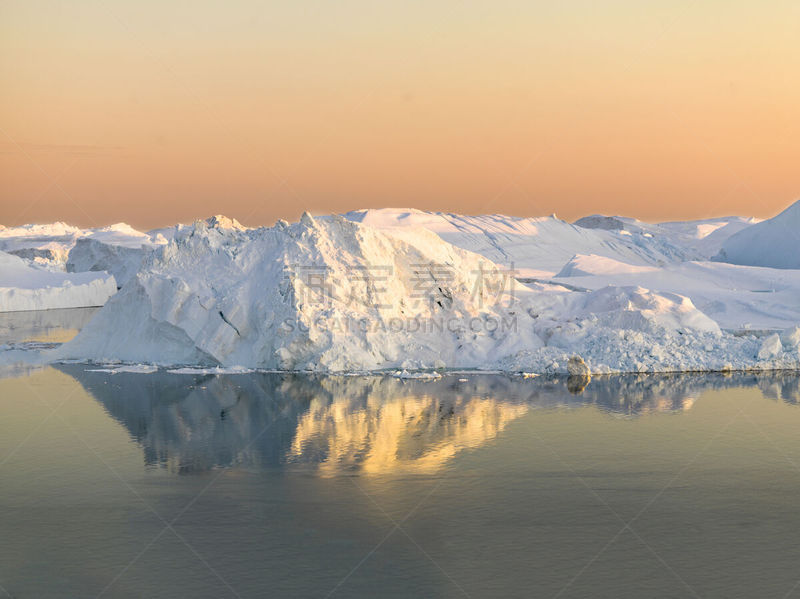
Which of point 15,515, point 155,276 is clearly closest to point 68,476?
point 15,515

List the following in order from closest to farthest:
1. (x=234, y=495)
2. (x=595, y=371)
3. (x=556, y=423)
A: (x=234, y=495), (x=556, y=423), (x=595, y=371)

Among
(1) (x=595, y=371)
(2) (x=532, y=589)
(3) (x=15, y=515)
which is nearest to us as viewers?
(2) (x=532, y=589)

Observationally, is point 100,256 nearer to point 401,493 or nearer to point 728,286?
point 728,286

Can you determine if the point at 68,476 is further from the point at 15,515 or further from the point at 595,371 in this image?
the point at 595,371

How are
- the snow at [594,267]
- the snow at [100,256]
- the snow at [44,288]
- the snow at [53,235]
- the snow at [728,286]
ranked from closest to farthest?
the snow at [728,286] < the snow at [594,267] < the snow at [44,288] < the snow at [100,256] < the snow at [53,235]

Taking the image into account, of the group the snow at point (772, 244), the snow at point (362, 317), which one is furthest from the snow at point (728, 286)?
the snow at point (772, 244)

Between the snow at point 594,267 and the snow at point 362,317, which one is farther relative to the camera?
the snow at point 594,267

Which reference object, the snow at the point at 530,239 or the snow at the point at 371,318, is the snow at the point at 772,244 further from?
the snow at the point at 371,318
